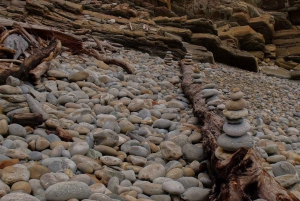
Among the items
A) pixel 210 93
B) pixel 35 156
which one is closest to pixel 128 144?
pixel 35 156

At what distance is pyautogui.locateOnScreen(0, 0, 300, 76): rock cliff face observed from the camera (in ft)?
35.6

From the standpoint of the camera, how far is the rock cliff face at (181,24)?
1084 cm

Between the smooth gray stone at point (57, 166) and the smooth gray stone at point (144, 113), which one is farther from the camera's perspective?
the smooth gray stone at point (144, 113)

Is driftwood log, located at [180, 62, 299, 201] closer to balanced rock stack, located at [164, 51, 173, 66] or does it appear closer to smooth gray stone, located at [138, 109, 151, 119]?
smooth gray stone, located at [138, 109, 151, 119]

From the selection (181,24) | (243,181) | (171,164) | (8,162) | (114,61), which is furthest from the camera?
(181,24)

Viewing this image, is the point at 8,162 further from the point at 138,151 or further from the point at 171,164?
the point at 171,164

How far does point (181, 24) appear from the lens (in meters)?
14.7

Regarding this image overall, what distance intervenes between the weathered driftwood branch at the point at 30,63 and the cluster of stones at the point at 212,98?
2.56m

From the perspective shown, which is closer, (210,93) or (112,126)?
(112,126)

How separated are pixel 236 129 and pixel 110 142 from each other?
128 cm

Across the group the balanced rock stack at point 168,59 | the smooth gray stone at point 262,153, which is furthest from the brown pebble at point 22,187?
the balanced rock stack at point 168,59

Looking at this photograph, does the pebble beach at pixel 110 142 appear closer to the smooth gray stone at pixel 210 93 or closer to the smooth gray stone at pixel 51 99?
the smooth gray stone at pixel 51 99

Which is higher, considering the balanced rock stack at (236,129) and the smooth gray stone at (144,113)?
the balanced rock stack at (236,129)

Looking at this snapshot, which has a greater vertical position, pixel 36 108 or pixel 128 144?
pixel 36 108
